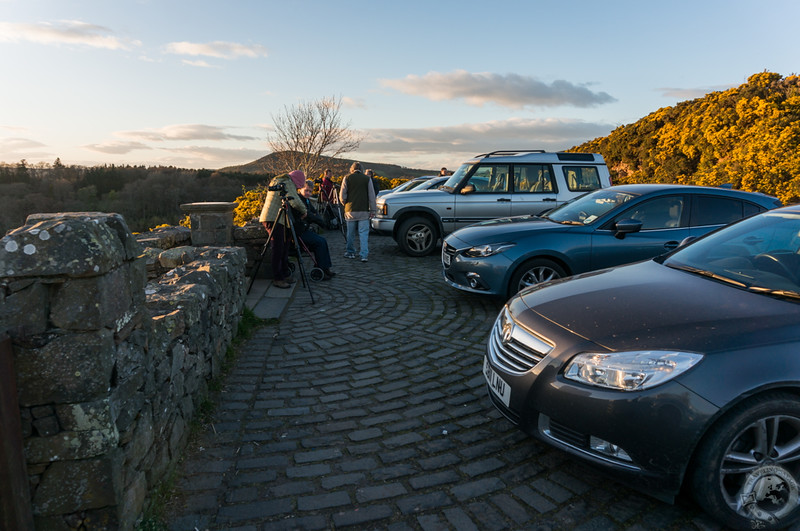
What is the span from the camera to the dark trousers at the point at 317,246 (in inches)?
316

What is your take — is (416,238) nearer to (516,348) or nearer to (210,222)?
(210,222)

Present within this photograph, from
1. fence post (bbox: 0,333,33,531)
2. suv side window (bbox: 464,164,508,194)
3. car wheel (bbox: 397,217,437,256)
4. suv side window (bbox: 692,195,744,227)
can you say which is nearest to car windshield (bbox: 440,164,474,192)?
suv side window (bbox: 464,164,508,194)

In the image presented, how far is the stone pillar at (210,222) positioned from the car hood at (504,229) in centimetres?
378

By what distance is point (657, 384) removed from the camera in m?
2.43

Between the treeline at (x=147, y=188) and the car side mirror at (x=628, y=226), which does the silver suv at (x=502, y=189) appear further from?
the treeline at (x=147, y=188)

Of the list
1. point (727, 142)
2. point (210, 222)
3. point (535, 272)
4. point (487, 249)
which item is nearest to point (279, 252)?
point (210, 222)

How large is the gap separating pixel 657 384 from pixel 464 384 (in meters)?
1.96

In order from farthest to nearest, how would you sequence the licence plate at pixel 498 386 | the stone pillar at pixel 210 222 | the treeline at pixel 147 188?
the treeline at pixel 147 188, the stone pillar at pixel 210 222, the licence plate at pixel 498 386

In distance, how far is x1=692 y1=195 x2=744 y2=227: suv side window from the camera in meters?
6.20

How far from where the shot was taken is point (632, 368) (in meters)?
2.52

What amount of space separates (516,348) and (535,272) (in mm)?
3376

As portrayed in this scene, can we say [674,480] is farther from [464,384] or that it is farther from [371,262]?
[371,262]

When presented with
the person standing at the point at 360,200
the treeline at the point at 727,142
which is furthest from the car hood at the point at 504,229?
the treeline at the point at 727,142

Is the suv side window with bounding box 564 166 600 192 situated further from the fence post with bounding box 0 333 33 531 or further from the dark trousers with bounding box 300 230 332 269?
the fence post with bounding box 0 333 33 531
